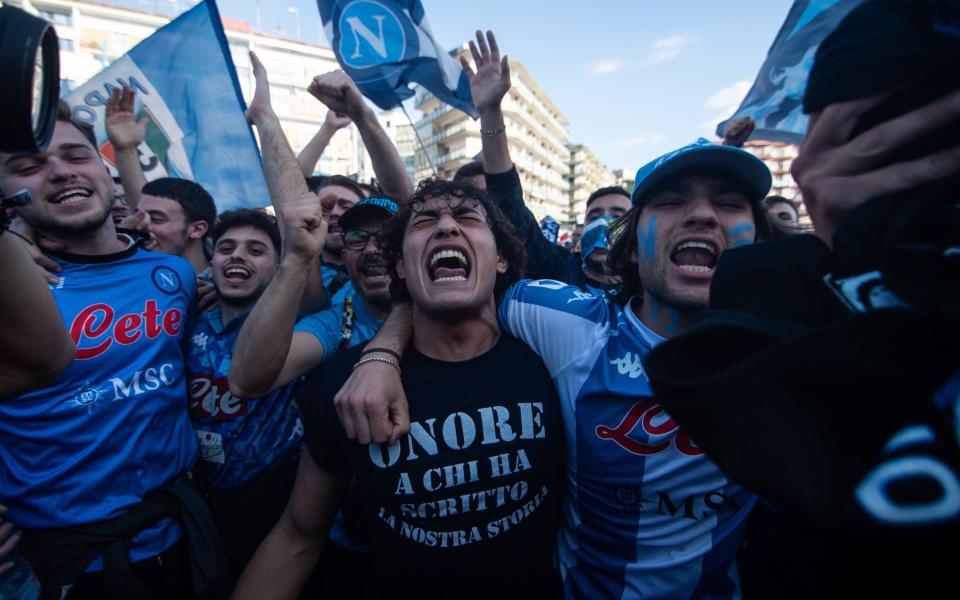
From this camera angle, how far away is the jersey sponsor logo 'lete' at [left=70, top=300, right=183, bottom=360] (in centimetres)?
201

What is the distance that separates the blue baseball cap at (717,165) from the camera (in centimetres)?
190

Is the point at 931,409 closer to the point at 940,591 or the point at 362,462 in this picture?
the point at 940,591

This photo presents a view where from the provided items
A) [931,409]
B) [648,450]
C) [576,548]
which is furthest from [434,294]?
[931,409]

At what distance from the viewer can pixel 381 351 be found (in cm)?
189

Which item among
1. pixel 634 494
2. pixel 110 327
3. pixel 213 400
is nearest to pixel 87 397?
pixel 110 327

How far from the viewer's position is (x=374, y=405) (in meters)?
1.57

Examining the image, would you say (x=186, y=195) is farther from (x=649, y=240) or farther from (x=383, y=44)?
(x=649, y=240)

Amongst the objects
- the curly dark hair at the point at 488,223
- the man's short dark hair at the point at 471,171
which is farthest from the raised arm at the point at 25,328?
the man's short dark hair at the point at 471,171

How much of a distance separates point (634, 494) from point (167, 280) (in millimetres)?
2706

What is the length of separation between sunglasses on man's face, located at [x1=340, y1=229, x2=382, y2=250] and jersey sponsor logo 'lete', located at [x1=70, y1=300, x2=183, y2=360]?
1.19m

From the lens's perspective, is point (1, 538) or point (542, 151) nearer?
point (1, 538)

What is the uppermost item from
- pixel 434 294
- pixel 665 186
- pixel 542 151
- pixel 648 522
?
pixel 542 151

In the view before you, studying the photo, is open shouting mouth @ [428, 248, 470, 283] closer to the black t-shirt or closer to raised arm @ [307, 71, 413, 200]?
the black t-shirt

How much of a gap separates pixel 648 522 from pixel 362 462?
117cm
